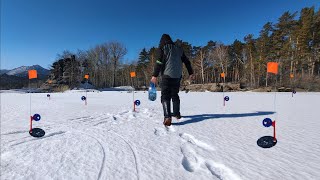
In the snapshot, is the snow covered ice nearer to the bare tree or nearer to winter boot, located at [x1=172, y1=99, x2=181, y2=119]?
winter boot, located at [x1=172, y1=99, x2=181, y2=119]

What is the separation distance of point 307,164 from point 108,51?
209ft

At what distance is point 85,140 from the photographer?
126 inches

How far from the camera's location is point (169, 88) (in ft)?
14.9

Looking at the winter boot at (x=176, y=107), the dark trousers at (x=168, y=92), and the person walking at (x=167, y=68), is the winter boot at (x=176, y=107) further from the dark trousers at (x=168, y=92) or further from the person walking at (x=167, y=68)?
the person walking at (x=167, y=68)

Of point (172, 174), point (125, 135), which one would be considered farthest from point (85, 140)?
point (172, 174)

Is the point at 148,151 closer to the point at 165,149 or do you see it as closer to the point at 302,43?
the point at 165,149

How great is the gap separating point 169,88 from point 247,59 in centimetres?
5452

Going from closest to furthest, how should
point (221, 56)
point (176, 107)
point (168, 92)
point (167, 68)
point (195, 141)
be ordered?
1. point (195, 141)
2. point (167, 68)
3. point (168, 92)
4. point (176, 107)
5. point (221, 56)

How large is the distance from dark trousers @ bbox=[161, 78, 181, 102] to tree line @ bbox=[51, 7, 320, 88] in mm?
33799

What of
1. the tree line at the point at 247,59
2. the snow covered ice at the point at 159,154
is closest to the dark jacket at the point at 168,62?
the snow covered ice at the point at 159,154

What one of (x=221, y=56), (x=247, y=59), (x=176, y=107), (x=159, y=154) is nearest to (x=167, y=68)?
(x=176, y=107)

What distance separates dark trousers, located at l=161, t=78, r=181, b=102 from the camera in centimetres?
445

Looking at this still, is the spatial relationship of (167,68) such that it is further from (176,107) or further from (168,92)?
(176,107)

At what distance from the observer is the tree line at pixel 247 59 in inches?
1601
